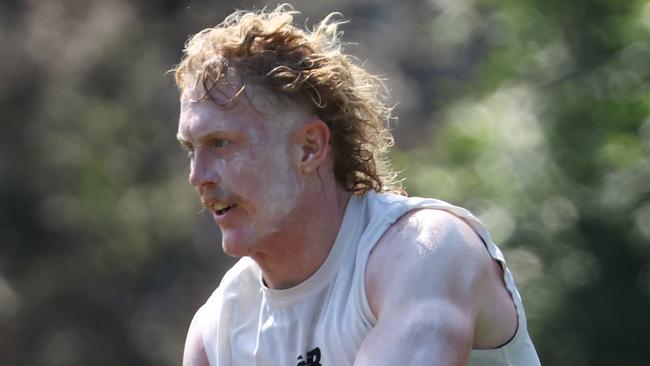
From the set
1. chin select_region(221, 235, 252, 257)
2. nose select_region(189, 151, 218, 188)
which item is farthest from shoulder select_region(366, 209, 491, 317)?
nose select_region(189, 151, 218, 188)

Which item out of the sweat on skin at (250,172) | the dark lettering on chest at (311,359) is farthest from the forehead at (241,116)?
the dark lettering on chest at (311,359)

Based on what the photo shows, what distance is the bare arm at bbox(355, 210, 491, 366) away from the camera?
2715 mm

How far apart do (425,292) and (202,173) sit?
64cm

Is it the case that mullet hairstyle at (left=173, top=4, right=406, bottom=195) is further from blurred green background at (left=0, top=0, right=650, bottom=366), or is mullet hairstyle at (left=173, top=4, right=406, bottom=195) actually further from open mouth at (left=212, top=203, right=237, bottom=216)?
blurred green background at (left=0, top=0, right=650, bottom=366)

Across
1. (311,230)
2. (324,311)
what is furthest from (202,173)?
(324,311)

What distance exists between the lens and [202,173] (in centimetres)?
309

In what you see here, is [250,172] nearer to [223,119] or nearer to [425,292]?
[223,119]

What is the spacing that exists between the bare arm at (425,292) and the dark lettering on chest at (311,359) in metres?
0.23

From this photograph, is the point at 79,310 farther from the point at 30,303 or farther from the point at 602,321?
the point at 602,321

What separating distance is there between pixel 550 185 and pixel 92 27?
17.4ft

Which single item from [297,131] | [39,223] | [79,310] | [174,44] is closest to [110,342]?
[79,310]

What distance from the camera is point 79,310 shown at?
29.9 ft

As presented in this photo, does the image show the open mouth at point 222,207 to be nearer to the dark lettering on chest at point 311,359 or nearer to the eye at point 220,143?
the eye at point 220,143

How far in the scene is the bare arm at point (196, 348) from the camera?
11.1 ft
